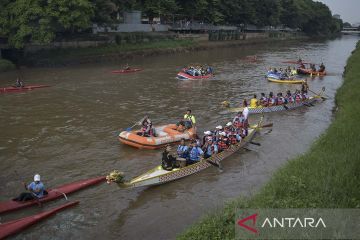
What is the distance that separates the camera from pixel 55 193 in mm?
14930

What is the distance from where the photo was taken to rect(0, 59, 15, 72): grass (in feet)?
143

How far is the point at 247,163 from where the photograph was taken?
63.2 feet

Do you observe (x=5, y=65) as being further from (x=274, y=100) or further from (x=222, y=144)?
(x=222, y=144)

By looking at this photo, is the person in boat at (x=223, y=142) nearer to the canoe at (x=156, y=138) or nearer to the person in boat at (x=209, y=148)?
the person in boat at (x=209, y=148)

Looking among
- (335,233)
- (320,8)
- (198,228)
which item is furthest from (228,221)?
(320,8)

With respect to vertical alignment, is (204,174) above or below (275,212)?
below

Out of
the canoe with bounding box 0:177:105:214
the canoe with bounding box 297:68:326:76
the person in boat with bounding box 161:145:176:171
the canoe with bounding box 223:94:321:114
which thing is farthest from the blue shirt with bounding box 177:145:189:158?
the canoe with bounding box 297:68:326:76

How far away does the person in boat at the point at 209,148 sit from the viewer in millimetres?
18000

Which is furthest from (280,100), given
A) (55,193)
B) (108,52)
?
(108,52)

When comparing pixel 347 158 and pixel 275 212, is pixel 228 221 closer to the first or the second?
pixel 275 212

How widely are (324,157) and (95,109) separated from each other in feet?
63.0

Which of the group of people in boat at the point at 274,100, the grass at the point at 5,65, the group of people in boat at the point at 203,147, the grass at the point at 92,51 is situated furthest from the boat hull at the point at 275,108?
the grass at the point at 92,51

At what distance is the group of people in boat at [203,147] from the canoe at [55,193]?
2775 millimetres

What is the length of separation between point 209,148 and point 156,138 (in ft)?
10.9
